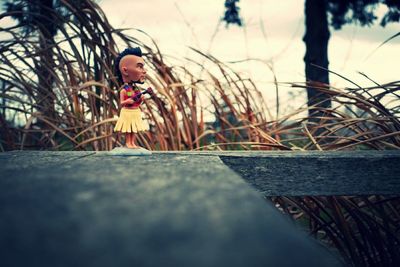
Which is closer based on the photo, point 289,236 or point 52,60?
point 289,236

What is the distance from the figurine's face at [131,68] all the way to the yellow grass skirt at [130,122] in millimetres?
77

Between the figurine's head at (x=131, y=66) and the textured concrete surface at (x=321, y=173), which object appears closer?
the textured concrete surface at (x=321, y=173)

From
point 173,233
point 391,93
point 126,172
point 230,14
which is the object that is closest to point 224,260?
point 173,233

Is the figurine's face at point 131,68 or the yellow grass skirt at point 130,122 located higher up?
the figurine's face at point 131,68

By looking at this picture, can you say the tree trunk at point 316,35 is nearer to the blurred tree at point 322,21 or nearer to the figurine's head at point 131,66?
the blurred tree at point 322,21

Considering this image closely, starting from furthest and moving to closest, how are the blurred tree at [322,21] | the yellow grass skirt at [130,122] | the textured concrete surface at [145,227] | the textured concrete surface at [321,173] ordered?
the blurred tree at [322,21], the yellow grass skirt at [130,122], the textured concrete surface at [321,173], the textured concrete surface at [145,227]

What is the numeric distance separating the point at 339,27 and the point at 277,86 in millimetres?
3444

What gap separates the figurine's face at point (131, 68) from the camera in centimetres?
96

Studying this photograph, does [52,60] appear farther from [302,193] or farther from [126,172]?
[126,172]

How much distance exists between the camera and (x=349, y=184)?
2.73 feet

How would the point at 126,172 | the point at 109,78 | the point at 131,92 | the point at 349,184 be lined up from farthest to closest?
the point at 109,78
the point at 131,92
the point at 349,184
the point at 126,172

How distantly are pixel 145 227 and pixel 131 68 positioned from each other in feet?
2.43

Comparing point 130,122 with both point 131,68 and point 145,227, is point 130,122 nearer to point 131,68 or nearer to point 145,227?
point 131,68


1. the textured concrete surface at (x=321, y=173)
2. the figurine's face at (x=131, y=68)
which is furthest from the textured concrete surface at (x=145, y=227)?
the figurine's face at (x=131, y=68)
